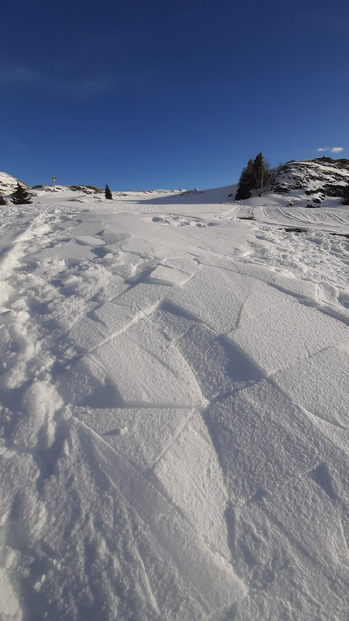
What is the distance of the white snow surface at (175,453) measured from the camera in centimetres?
107

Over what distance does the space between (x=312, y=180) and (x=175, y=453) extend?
24.5 metres

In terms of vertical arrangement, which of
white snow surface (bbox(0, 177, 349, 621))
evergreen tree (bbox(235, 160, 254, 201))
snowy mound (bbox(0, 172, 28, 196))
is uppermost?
snowy mound (bbox(0, 172, 28, 196))

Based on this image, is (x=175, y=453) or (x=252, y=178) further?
(x=252, y=178)

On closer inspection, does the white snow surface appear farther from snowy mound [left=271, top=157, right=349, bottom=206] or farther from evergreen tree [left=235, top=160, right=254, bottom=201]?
evergreen tree [left=235, top=160, right=254, bottom=201]

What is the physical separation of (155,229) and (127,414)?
13.5ft

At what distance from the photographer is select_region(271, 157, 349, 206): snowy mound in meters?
17.5

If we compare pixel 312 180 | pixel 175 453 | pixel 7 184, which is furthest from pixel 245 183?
pixel 7 184

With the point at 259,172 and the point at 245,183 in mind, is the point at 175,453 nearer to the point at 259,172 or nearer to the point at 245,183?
the point at 245,183

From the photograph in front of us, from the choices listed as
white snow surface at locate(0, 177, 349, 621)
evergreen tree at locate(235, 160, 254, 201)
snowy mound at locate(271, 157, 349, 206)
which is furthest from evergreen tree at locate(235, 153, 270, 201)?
white snow surface at locate(0, 177, 349, 621)

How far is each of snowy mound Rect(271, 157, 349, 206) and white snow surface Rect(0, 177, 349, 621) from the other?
16957 mm

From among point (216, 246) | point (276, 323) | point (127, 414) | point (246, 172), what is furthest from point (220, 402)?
point (246, 172)

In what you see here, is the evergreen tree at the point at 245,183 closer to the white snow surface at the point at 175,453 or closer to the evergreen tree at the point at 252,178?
the evergreen tree at the point at 252,178

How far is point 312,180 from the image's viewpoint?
2002 centimetres

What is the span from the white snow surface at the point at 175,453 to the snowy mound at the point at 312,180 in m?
17.0
